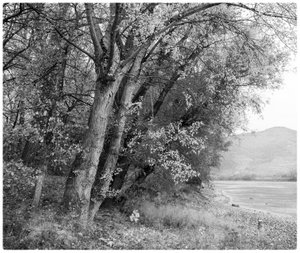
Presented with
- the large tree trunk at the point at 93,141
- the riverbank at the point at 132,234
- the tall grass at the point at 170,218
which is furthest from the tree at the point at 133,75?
the tall grass at the point at 170,218

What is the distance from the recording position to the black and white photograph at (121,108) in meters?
10.8

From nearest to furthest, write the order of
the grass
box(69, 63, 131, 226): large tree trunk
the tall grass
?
the grass, box(69, 63, 131, 226): large tree trunk, the tall grass

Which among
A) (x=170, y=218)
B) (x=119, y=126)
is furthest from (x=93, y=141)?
(x=170, y=218)

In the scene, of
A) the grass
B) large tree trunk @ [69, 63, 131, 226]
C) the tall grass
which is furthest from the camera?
the tall grass

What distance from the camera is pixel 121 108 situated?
1383cm

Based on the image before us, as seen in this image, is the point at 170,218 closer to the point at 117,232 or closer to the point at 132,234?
the point at 132,234

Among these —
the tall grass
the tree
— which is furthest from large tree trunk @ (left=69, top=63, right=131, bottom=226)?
the tall grass

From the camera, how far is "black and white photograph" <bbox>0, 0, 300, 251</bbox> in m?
10.8

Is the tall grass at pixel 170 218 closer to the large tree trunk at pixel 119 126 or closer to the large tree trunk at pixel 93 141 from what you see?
the large tree trunk at pixel 119 126

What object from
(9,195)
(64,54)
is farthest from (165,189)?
(9,195)

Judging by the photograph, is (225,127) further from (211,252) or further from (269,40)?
(211,252)

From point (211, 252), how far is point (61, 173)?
14531 millimetres

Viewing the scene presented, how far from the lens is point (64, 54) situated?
44.3ft

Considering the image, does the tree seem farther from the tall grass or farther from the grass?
the tall grass
